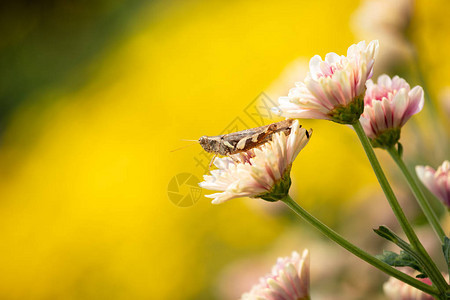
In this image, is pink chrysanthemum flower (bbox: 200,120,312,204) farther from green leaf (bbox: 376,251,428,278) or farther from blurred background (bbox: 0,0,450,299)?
blurred background (bbox: 0,0,450,299)

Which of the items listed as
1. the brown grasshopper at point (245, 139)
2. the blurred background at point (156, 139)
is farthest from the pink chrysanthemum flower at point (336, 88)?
the blurred background at point (156, 139)

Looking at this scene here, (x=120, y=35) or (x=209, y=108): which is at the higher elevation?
(x=120, y=35)

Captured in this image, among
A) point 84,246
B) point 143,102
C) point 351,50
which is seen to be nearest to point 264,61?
point 143,102

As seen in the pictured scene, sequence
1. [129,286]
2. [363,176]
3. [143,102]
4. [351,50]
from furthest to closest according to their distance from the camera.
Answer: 1. [143,102]
2. [129,286]
3. [363,176]
4. [351,50]

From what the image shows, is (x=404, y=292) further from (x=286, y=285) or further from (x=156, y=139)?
(x=156, y=139)

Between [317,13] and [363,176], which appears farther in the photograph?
[317,13]

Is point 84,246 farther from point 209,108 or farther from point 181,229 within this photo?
point 209,108

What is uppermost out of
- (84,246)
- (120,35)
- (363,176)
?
(120,35)
